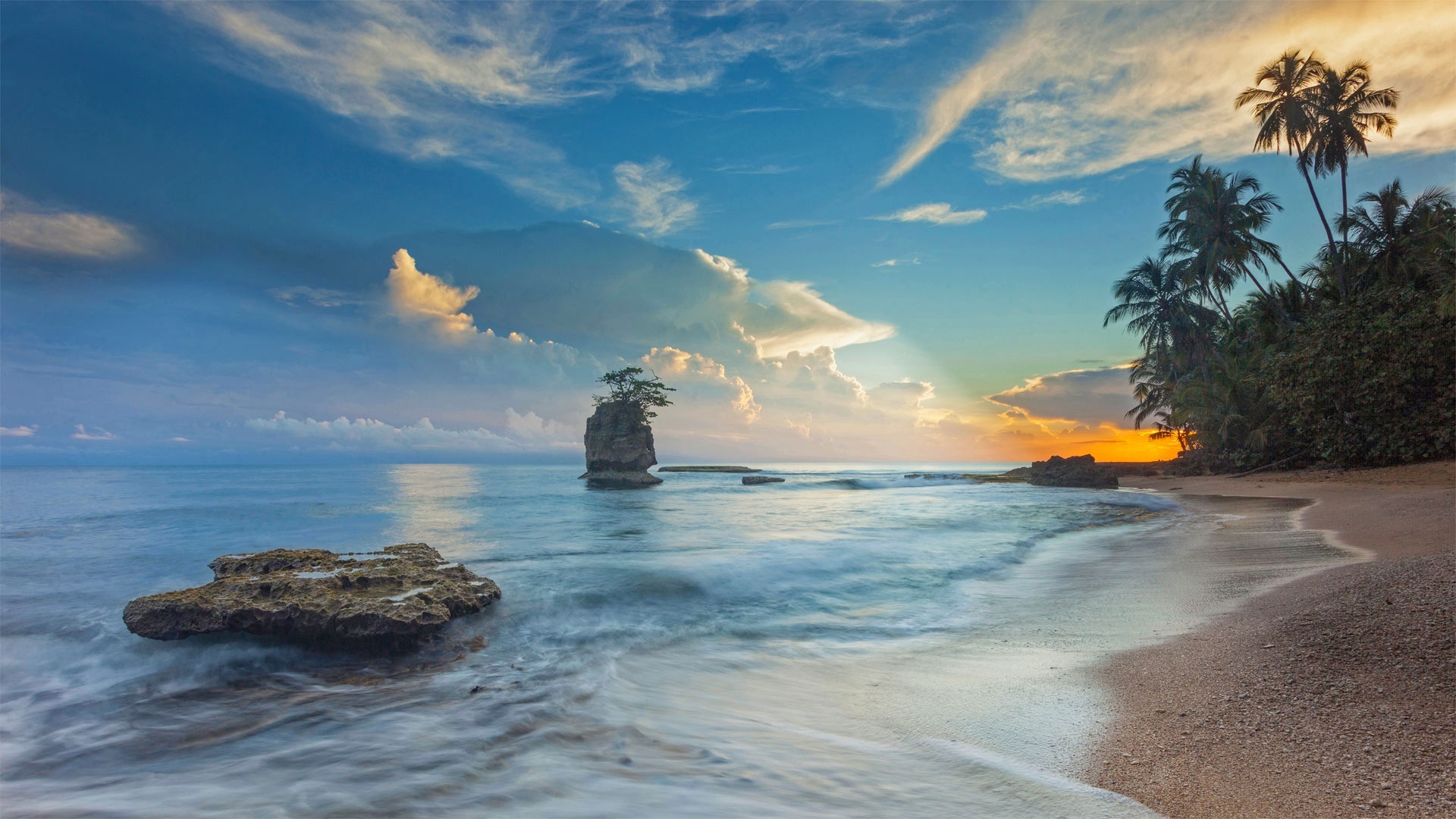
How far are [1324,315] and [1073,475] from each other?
620 inches

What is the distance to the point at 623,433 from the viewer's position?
49500 mm

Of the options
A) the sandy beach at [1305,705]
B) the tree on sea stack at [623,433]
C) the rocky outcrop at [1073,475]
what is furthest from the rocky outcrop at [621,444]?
the sandy beach at [1305,705]

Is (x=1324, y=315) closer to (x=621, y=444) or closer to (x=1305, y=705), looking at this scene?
(x=1305, y=705)

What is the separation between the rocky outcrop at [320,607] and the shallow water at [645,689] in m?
0.22

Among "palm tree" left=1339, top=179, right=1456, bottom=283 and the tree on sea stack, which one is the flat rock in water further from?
"palm tree" left=1339, top=179, right=1456, bottom=283

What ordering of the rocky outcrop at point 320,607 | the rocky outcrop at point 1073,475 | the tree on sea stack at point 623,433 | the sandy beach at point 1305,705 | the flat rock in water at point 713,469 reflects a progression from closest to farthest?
the sandy beach at point 1305,705 < the rocky outcrop at point 320,607 < the rocky outcrop at point 1073,475 < the tree on sea stack at point 623,433 < the flat rock in water at point 713,469

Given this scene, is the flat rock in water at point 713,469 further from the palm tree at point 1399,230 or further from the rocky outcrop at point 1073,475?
the palm tree at point 1399,230

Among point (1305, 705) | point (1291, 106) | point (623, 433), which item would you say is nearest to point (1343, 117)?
point (1291, 106)

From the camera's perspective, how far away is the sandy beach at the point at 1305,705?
2.80 m

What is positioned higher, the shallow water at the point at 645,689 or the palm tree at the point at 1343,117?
the palm tree at the point at 1343,117

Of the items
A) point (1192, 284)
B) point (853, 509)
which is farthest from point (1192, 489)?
point (853, 509)

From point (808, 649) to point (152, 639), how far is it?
7372mm

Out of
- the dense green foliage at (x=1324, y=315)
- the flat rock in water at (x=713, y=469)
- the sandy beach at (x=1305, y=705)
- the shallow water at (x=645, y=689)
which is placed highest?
the dense green foliage at (x=1324, y=315)

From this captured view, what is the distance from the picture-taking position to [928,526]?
1897cm
